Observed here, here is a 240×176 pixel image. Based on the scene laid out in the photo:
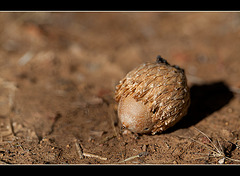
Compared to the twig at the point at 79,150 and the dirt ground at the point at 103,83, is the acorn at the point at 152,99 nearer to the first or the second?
the dirt ground at the point at 103,83

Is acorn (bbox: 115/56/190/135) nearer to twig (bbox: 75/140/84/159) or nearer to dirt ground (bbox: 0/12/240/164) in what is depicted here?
dirt ground (bbox: 0/12/240/164)

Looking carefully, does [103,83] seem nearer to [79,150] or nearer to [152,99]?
[152,99]

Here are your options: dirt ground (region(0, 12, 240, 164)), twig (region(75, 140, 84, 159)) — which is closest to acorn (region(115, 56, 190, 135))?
dirt ground (region(0, 12, 240, 164))

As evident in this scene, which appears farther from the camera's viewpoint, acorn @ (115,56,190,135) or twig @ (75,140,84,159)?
acorn @ (115,56,190,135)

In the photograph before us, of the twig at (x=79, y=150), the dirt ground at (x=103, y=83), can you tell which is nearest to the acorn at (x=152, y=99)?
the dirt ground at (x=103, y=83)

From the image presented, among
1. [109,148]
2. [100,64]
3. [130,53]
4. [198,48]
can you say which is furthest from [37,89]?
[198,48]

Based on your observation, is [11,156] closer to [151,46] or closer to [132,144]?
[132,144]
